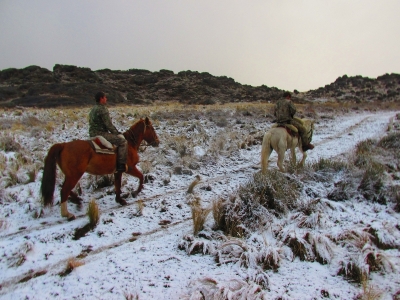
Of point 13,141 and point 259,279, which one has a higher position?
point 13,141

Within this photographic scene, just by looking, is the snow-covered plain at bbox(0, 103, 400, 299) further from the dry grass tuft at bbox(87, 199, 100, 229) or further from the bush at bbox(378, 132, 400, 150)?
the bush at bbox(378, 132, 400, 150)

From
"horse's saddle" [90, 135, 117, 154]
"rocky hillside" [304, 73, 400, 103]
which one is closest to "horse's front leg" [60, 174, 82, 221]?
"horse's saddle" [90, 135, 117, 154]

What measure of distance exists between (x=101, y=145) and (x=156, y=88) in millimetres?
41483

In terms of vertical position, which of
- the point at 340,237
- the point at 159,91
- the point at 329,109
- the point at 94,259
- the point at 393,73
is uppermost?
the point at 393,73

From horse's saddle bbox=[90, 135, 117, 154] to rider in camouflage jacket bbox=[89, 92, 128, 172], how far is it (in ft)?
0.53

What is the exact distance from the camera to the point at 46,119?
14.6 m

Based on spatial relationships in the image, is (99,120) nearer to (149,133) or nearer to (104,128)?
(104,128)

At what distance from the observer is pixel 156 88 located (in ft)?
148

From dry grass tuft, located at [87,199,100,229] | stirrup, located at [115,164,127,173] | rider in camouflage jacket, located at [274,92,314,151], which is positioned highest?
rider in camouflage jacket, located at [274,92,314,151]

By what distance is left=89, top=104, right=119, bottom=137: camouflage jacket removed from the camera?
5.34 metres

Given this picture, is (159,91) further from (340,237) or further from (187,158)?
(340,237)

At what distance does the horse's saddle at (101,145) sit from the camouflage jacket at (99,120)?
251 millimetres

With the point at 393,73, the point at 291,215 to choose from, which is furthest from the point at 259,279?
the point at 393,73

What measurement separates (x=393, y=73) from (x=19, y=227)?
58.4 m
